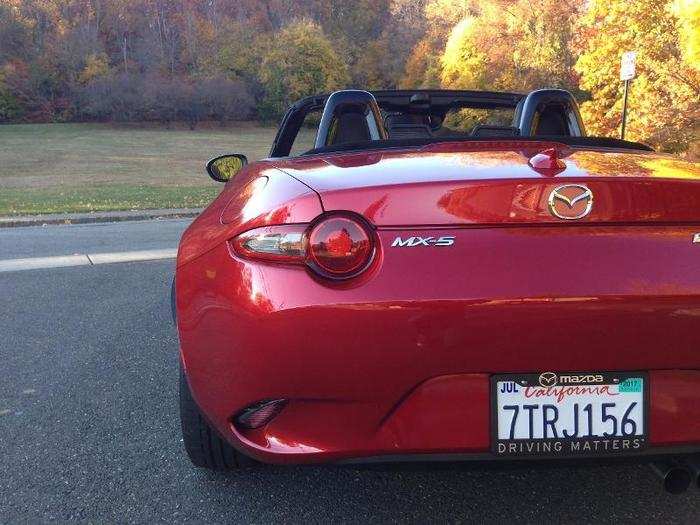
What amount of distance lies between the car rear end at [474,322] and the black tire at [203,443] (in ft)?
1.43

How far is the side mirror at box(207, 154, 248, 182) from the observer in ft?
13.0

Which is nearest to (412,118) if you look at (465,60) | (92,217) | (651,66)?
(92,217)

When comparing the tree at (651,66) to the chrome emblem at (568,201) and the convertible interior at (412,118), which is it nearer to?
the convertible interior at (412,118)

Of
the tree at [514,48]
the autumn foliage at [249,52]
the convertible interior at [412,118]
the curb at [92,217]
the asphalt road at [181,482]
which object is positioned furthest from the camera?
the autumn foliage at [249,52]

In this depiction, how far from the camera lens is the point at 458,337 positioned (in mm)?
1731

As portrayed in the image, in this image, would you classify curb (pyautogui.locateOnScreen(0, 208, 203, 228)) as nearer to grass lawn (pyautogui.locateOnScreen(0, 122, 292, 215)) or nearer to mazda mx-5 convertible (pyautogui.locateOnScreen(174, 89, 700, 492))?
grass lawn (pyautogui.locateOnScreen(0, 122, 292, 215))

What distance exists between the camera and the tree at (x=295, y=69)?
6781 cm

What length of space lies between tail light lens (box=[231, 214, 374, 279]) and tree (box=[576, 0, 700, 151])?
65.2ft

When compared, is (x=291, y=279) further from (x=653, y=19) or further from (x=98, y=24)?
(x=98, y=24)

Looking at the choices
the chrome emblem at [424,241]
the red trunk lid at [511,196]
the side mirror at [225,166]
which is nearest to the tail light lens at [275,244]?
the red trunk lid at [511,196]

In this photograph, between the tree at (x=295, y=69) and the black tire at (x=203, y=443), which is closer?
the black tire at (x=203, y=443)

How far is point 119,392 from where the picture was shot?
3.45 m

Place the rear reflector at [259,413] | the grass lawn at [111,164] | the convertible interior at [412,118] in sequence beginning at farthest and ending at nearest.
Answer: the grass lawn at [111,164]
the convertible interior at [412,118]
the rear reflector at [259,413]

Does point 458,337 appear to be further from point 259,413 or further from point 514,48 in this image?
point 514,48
